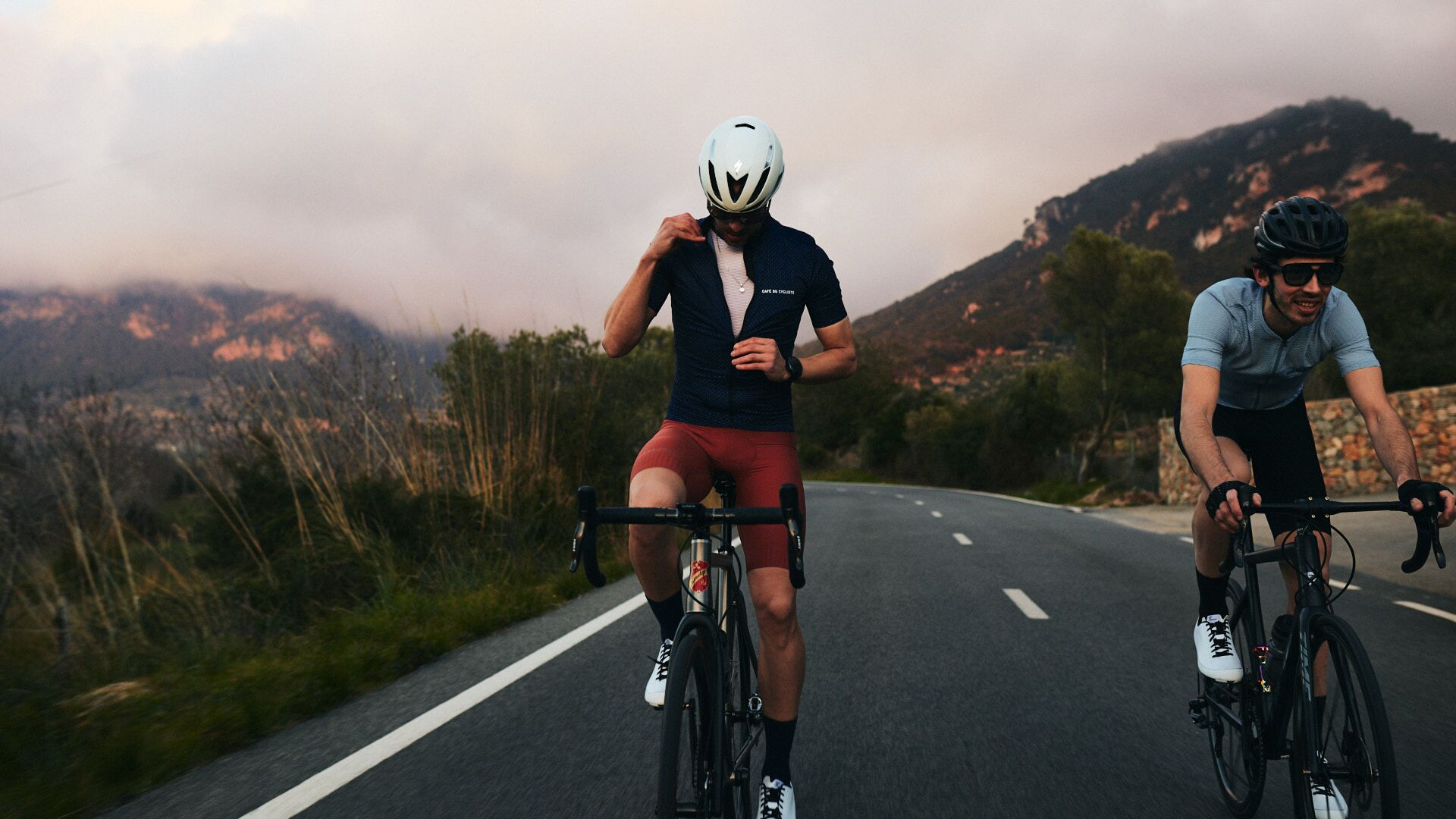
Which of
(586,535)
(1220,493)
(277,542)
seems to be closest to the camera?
(586,535)

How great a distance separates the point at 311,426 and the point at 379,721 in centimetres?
451

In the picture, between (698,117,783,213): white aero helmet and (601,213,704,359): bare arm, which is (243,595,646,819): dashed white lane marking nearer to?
(601,213,704,359): bare arm

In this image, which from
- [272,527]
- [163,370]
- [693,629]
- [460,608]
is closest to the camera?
[693,629]

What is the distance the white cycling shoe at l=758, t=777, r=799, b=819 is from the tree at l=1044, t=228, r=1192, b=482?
4094cm

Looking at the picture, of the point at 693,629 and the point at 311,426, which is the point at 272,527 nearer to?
the point at 311,426

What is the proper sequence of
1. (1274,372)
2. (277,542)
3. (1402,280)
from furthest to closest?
(1402,280), (277,542), (1274,372)

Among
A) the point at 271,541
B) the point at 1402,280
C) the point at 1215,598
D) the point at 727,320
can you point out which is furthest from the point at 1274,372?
the point at 1402,280

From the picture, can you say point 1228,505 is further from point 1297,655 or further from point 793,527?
point 793,527

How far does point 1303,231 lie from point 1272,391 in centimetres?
72

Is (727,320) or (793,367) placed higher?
(727,320)

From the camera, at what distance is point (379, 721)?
4.24 m

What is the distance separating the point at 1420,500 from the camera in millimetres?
2512

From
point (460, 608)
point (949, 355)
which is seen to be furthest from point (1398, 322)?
point (949, 355)

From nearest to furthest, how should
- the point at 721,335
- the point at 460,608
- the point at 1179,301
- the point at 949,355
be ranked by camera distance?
the point at 721,335
the point at 460,608
the point at 1179,301
the point at 949,355
